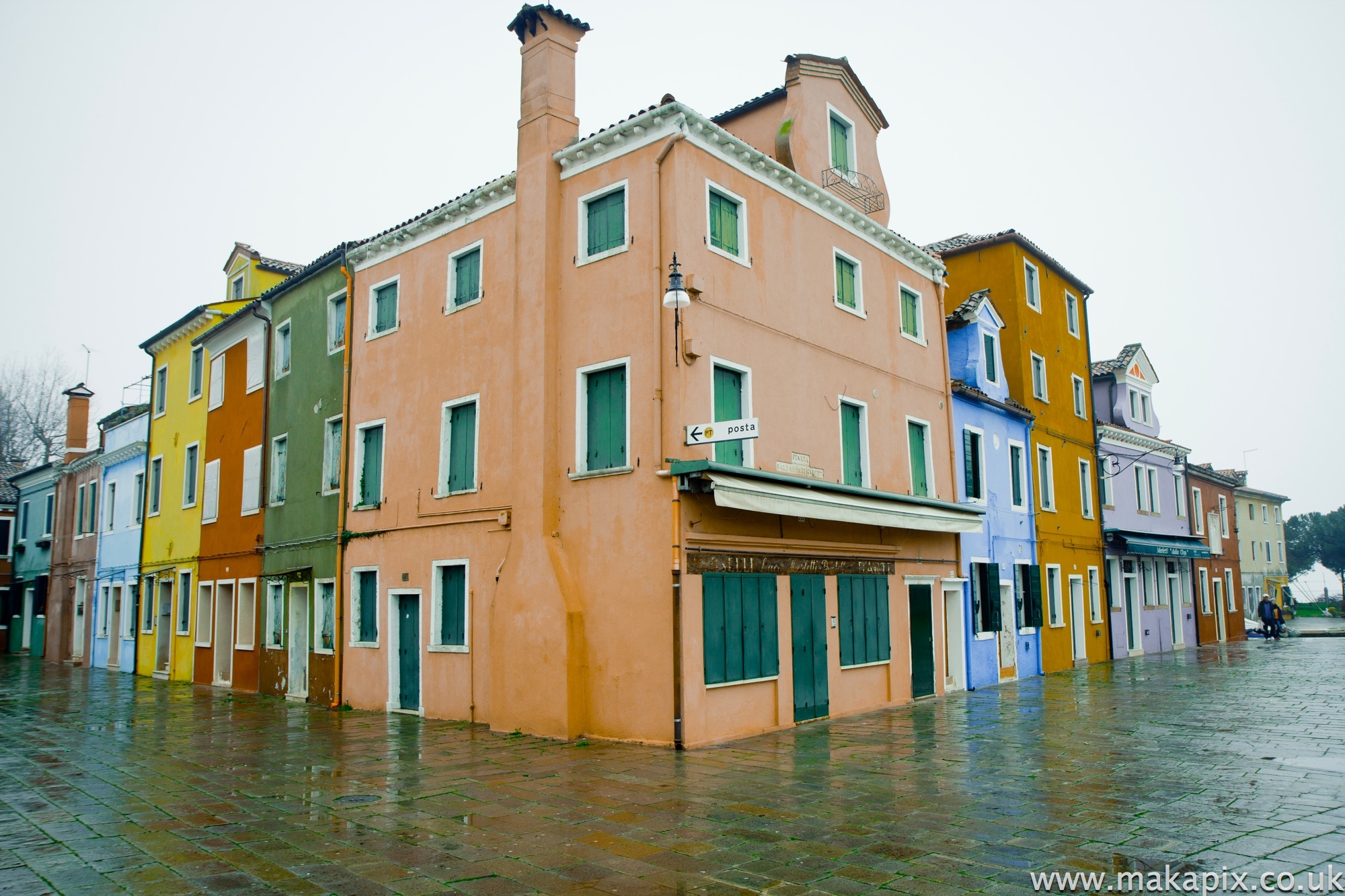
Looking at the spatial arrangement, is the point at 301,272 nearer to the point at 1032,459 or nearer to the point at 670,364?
the point at 670,364

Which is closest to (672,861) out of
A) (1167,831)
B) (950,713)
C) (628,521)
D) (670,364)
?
(1167,831)

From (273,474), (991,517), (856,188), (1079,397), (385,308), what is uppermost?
(856,188)

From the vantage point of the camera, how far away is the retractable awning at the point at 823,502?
1188 cm

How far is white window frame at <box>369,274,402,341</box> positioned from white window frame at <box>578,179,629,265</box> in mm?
5043

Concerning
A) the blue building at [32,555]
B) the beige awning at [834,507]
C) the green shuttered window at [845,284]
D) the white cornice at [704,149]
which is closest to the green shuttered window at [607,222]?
the white cornice at [704,149]

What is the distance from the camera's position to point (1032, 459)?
23.4m

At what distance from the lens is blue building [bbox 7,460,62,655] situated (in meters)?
33.7

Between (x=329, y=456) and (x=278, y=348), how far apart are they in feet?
13.3

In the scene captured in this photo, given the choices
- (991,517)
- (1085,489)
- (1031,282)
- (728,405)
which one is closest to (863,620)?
(728,405)

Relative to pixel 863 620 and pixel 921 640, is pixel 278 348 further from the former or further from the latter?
pixel 921 640

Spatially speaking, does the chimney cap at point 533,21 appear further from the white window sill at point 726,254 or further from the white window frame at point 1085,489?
the white window frame at point 1085,489

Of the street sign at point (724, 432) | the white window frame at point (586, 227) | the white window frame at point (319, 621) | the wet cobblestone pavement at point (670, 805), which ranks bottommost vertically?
the wet cobblestone pavement at point (670, 805)

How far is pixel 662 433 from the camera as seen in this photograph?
486 inches

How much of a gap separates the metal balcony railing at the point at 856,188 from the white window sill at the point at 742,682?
8.96 metres
